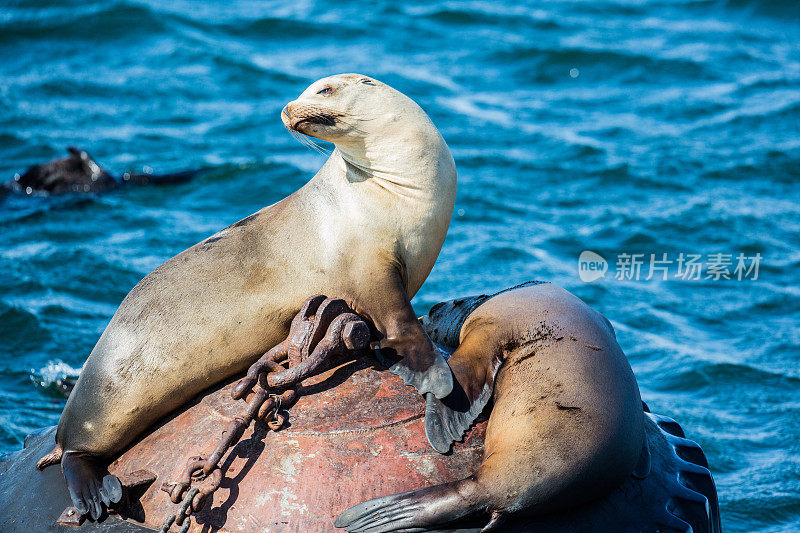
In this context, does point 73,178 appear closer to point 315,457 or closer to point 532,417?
point 315,457

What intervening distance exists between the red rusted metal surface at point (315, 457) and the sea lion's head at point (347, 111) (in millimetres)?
974

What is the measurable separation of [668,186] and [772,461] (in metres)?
4.57

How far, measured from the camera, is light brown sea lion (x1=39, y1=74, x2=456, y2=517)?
3.65 m

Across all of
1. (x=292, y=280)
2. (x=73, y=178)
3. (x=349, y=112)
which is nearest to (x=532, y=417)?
(x=292, y=280)

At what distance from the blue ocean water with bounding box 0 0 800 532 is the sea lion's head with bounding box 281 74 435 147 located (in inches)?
123

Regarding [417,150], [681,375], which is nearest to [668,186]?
[681,375]

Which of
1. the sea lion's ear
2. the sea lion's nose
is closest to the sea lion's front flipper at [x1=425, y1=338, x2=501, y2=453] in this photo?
the sea lion's nose

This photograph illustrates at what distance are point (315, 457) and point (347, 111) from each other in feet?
4.68

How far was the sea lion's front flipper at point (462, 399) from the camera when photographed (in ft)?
11.2

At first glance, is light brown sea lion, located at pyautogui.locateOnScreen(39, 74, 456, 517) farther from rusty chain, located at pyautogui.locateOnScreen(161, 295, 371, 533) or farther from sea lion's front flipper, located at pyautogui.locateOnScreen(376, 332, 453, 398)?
rusty chain, located at pyautogui.locateOnScreen(161, 295, 371, 533)

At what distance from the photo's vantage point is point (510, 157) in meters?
10.5

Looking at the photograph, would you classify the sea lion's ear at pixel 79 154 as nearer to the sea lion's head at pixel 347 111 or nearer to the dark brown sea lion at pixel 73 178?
the dark brown sea lion at pixel 73 178

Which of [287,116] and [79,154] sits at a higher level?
[287,116]

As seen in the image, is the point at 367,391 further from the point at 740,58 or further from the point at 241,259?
the point at 740,58
